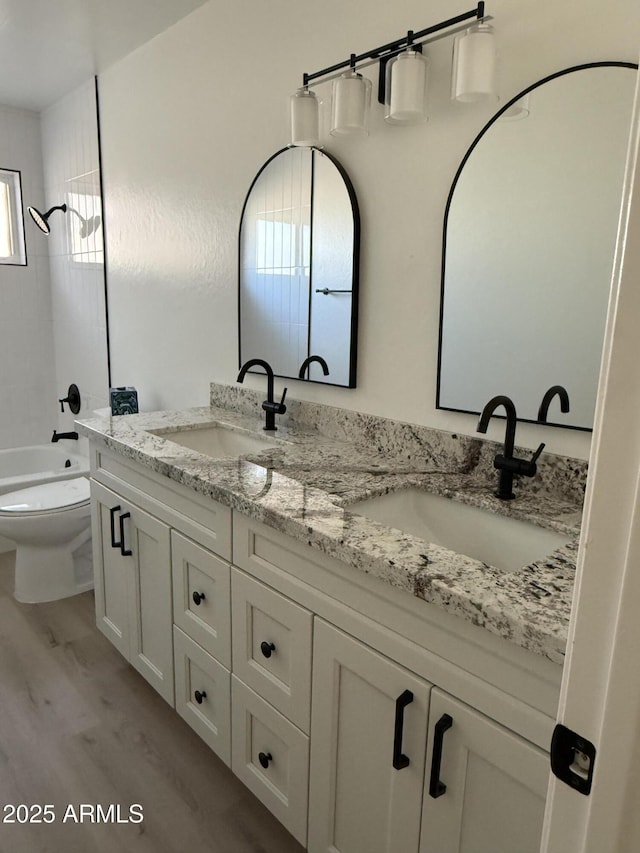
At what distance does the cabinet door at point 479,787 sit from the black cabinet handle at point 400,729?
45 millimetres

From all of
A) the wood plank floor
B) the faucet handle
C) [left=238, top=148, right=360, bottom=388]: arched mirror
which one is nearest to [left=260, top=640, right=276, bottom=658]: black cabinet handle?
the wood plank floor

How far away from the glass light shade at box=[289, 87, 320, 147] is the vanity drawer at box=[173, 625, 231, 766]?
147 cm

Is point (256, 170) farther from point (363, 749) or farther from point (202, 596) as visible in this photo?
point (363, 749)

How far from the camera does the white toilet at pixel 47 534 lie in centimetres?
249

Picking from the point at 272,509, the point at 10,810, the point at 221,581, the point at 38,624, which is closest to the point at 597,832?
the point at 272,509

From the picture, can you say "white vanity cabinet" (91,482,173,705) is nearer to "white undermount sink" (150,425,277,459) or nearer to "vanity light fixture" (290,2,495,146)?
"white undermount sink" (150,425,277,459)

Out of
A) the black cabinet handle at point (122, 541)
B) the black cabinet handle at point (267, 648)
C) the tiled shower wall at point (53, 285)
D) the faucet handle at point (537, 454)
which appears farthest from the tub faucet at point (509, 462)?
the tiled shower wall at point (53, 285)

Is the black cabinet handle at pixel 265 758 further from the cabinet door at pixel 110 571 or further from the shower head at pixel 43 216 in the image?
the shower head at pixel 43 216

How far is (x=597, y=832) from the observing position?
48cm

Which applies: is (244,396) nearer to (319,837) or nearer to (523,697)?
(319,837)

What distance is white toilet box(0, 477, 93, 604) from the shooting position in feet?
8.16

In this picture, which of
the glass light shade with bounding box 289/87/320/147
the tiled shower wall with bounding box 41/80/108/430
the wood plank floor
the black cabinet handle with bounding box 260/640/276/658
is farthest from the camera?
the tiled shower wall with bounding box 41/80/108/430

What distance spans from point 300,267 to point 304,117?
1.47ft

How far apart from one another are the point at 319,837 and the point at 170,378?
1943mm
